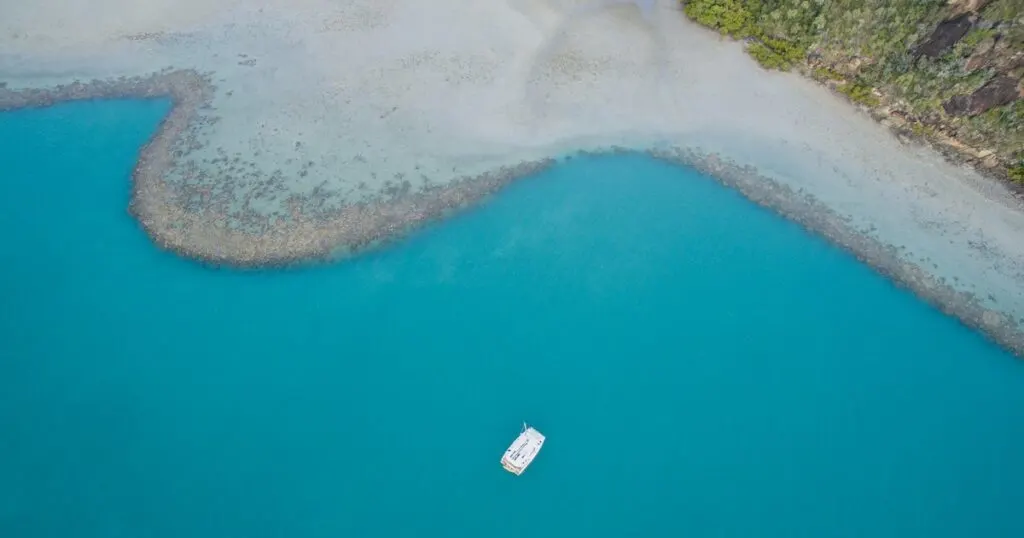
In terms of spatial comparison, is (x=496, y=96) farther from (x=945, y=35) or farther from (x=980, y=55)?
(x=980, y=55)

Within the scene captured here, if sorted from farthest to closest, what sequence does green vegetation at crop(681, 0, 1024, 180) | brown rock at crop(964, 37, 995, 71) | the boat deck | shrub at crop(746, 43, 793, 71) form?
1. shrub at crop(746, 43, 793, 71)
2. brown rock at crop(964, 37, 995, 71)
3. green vegetation at crop(681, 0, 1024, 180)
4. the boat deck

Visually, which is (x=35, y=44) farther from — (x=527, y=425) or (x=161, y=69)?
(x=527, y=425)

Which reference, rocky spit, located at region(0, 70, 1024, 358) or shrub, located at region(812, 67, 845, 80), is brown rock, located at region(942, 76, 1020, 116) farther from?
rocky spit, located at region(0, 70, 1024, 358)

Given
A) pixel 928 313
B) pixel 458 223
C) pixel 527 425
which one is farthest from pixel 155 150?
pixel 928 313

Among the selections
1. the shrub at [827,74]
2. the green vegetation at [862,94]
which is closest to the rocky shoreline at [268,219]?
the shrub at [827,74]

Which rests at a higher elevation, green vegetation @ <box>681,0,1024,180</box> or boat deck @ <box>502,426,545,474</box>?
green vegetation @ <box>681,0,1024,180</box>

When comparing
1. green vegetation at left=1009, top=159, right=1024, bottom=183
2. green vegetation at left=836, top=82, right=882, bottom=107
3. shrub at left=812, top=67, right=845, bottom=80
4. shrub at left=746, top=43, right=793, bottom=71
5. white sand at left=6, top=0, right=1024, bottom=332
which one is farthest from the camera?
shrub at left=746, top=43, right=793, bottom=71

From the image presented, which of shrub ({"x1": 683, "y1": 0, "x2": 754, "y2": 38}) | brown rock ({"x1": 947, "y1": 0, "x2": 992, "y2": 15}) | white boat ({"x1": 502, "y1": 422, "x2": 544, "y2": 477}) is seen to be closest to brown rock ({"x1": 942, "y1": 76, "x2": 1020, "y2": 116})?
brown rock ({"x1": 947, "y1": 0, "x2": 992, "y2": 15})

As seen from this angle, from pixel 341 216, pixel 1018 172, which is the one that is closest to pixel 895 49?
pixel 1018 172
